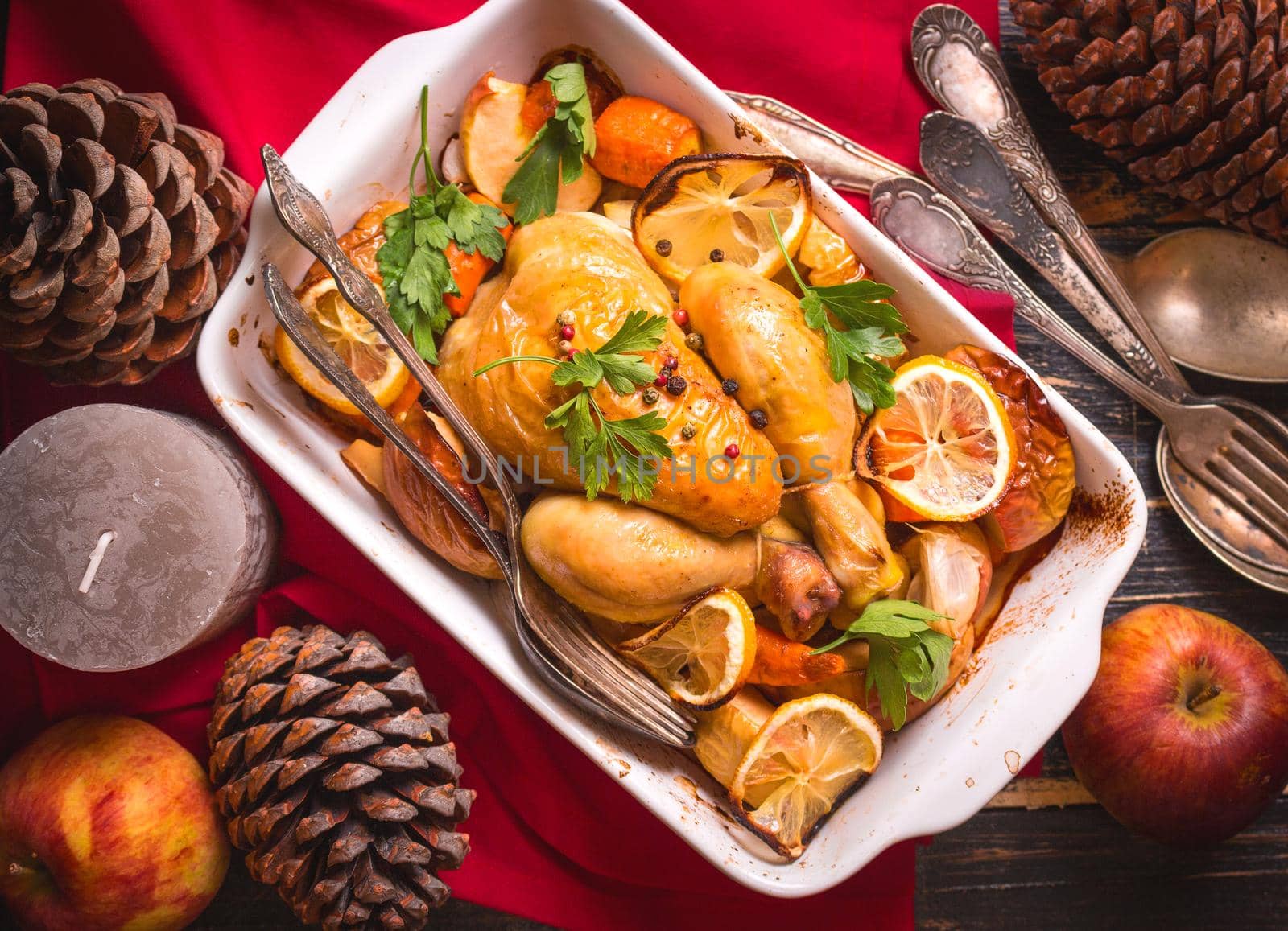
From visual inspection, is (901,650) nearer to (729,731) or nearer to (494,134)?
(729,731)

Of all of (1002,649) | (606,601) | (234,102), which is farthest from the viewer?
(234,102)

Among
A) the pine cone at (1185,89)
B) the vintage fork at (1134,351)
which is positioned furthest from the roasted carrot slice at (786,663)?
the pine cone at (1185,89)

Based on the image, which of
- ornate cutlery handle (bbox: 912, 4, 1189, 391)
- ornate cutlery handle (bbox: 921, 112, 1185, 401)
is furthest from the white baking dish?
ornate cutlery handle (bbox: 912, 4, 1189, 391)

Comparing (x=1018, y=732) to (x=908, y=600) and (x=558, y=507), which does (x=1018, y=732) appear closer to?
(x=908, y=600)

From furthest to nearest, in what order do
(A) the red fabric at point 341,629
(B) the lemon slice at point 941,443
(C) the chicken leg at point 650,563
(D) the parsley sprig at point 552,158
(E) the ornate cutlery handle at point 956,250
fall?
(E) the ornate cutlery handle at point 956,250 < (A) the red fabric at point 341,629 < (D) the parsley sprig at point 552,158 < (B) the lemon slice at point 941,443 < (C) the chicken leg at point 650,563

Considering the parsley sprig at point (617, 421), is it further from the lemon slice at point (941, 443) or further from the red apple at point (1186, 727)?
the red apple at point (1186, 727)

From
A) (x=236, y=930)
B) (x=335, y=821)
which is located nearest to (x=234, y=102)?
(x=335, y=821)

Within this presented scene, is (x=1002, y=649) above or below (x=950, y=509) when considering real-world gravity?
below
